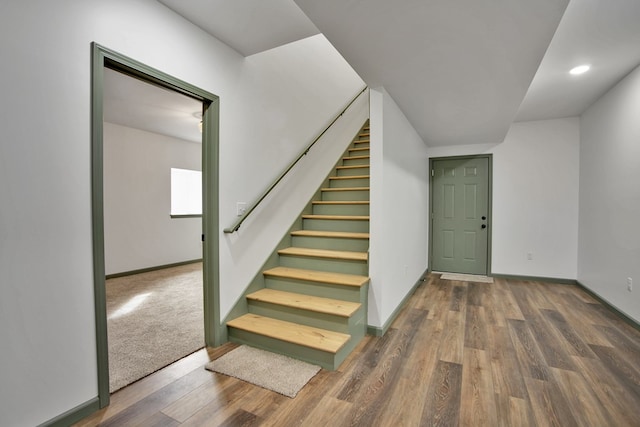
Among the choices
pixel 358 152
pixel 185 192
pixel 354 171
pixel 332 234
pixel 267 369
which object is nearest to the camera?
pixel 267 369

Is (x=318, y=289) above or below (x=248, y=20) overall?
below

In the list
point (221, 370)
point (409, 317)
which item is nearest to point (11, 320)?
point (221, 370)

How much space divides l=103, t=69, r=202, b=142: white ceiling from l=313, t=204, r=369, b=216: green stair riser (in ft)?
6.27

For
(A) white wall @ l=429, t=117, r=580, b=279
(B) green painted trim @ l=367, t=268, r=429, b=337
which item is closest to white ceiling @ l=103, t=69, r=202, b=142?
(B) green painted trim @ l=367, t=268, r=429, b=337

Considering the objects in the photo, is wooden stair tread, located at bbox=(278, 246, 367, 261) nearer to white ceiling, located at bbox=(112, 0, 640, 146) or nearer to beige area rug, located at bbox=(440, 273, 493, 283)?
white ceiling, located at bbox=(112, 0, 640, 146)

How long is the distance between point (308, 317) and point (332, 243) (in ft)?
3.20

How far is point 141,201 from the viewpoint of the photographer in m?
5.44

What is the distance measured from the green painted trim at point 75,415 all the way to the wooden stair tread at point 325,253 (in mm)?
1918

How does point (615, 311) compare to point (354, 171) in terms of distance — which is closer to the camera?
point (615, 311)

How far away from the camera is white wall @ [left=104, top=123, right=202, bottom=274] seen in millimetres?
5035

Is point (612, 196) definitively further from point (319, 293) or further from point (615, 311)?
point (319, 293)

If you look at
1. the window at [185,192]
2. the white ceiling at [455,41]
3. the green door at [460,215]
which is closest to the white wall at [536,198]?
the green door at [460,215]

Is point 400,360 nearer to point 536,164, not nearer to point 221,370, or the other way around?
point 221,370

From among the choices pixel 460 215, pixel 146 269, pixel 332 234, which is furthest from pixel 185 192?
pixel 460 215
